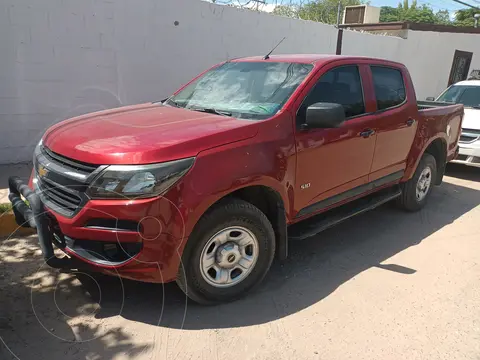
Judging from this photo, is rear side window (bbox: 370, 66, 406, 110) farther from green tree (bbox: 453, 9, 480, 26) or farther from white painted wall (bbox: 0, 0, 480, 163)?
green tree (bbox: 453, 9, 480, 26)

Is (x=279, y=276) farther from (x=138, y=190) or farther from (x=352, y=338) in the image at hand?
(x=138, y=190)

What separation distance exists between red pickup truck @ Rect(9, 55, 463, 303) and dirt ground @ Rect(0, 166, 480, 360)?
312mm

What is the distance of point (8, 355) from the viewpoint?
2.63 m

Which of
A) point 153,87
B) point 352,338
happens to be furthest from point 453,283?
point 153,87

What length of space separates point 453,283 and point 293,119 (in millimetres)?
2091

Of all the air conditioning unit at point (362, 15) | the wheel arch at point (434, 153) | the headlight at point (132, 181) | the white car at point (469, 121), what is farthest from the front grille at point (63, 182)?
the air conditioning unit at point (362, 15)

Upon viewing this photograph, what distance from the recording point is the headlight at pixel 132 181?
265 cm

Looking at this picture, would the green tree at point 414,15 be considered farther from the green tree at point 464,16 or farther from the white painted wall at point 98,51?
the white painted wall at point 98,51

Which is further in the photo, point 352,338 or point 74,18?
point 74,18

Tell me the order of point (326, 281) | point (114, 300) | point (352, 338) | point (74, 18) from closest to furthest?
point (352, 338) < point (114, 300) < point (326, 281) < point (74, 18)

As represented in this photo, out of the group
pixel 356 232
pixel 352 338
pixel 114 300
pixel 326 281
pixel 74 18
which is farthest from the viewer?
pixel 74 18

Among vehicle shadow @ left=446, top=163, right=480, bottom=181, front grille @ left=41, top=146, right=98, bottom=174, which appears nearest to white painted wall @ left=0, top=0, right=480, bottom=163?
front grille @ left=41, top=146, right=98, bottom=174

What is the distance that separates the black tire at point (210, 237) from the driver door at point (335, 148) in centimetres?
48

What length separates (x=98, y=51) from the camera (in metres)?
6.52
